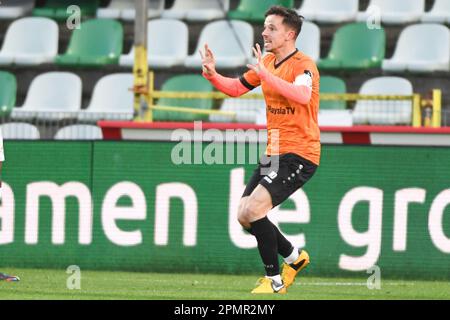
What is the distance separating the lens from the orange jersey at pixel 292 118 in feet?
33.8

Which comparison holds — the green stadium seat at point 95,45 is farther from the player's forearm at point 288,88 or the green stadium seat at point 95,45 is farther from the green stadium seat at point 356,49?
the player's forearm at point 288,88

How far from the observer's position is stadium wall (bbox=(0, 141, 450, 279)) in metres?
13.2

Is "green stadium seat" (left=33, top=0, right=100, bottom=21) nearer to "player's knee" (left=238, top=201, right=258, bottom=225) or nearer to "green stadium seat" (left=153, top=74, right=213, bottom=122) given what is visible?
"green stadium seat" (left=153, top=74, right=213, bottom=122)

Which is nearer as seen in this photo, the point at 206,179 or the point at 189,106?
the point at 206,179

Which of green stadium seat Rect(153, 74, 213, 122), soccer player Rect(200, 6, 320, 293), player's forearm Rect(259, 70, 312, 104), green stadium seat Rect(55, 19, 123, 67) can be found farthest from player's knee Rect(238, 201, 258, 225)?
green stadium seat Rect(55, 19, 123, 67)

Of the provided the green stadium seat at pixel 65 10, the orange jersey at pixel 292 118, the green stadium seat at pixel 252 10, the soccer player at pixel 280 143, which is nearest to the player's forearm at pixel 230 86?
the soccer player at pixel 280 143

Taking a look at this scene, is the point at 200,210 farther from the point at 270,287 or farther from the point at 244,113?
the point at 270,287

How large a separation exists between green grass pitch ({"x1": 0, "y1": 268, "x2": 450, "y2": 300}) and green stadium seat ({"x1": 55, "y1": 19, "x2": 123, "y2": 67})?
559 cm

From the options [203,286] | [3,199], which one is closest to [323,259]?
[203,286]

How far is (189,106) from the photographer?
53.4ft

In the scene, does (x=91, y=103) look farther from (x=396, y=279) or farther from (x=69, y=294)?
(x=69, y=294)

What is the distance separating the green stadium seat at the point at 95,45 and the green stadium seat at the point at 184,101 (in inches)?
39.5

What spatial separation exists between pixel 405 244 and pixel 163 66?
20.0ft

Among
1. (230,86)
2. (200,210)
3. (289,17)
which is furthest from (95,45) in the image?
(289,17)
